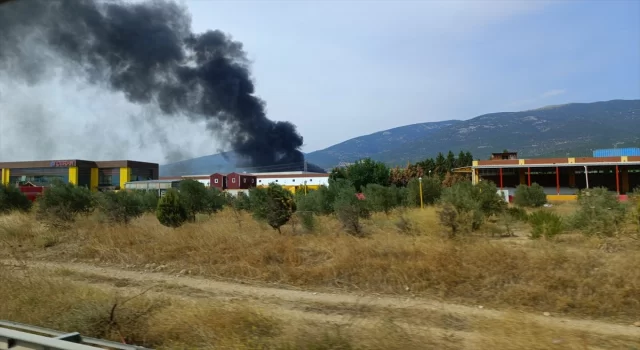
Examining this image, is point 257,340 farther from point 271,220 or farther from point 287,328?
point 271,220

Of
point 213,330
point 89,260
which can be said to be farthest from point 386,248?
point 89,260

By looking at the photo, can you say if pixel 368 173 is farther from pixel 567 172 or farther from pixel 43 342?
pixel 43 342

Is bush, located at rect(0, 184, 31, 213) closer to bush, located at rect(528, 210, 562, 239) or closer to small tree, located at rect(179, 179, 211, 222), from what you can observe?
small tree, located at rect(179, 179, 211, 222)

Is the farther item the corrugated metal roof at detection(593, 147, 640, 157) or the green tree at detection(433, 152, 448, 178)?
the green tree at detection(433, 152, 448, 178)

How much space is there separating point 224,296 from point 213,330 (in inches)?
120

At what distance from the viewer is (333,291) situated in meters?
8.76

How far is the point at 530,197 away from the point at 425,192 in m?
11.7

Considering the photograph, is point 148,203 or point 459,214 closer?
point 459,214

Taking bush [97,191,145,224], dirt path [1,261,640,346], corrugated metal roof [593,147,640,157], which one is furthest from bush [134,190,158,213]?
corrugated metal roof [593,147,640,157]

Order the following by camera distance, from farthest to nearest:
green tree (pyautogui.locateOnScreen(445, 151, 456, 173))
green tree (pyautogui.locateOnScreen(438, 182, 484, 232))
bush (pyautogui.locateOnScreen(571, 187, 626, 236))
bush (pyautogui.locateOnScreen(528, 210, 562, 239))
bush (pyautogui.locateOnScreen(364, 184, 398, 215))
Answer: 1. green tree (pyautogui.locateOnScreen(445, 151, 456, 173))
2. bush (pyautogui.locateOnScreen(364, 184, 398, 215))
3. green tree (pyautogui.locateOnScreen(438, 182, 484, 232))
4. bush (pyautogui.locateOnScreen(528, 210, 562, 239))
5. bush (pyautogui.locateOnScreen(571, 187, 626, 236))

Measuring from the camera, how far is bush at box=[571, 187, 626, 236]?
12.0m

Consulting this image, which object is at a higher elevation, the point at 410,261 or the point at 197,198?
the point at 197,198

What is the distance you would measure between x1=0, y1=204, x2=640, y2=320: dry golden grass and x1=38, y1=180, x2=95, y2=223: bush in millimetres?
3627

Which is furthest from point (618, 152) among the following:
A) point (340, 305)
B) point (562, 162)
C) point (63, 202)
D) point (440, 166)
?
point (340, 305)
